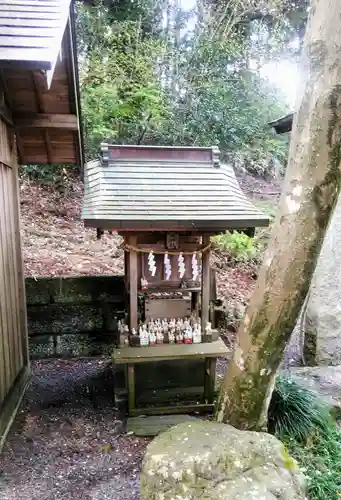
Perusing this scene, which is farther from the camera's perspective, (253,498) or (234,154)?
(234,154)

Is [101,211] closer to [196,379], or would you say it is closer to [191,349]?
[191,349]

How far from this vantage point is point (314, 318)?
18.9 feet

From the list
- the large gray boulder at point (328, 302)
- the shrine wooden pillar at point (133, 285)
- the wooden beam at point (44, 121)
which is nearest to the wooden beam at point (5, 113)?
the wooden beam at point (44, 121)

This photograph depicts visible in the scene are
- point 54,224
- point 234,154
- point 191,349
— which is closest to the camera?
point 191,349

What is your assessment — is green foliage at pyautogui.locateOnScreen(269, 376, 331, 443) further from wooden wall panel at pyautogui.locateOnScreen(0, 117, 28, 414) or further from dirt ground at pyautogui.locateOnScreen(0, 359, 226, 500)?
wooden wall panel at pyautogui.locateOnScreen(0, 117, 28, 414)

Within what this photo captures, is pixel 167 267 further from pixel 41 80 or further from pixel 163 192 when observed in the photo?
pixel 41 80

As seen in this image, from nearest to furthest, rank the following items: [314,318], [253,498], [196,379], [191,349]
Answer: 1. [253,498]
2. [191,349]
3. [196,379]
4. [314,318]

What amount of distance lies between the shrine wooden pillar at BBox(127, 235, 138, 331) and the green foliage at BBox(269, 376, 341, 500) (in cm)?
175

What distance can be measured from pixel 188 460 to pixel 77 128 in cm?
401

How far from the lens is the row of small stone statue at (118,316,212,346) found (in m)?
4.43

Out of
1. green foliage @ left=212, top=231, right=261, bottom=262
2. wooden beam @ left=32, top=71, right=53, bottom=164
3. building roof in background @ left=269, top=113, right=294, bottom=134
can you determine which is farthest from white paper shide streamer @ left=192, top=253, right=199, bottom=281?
green foliage @ left=212, top=231, right=261, bottom=262

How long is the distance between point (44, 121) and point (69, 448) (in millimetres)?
3810

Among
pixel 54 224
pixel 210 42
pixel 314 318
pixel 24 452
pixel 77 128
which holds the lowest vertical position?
pixel 24 452

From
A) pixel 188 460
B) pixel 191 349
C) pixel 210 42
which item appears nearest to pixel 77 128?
pixel 191 349
